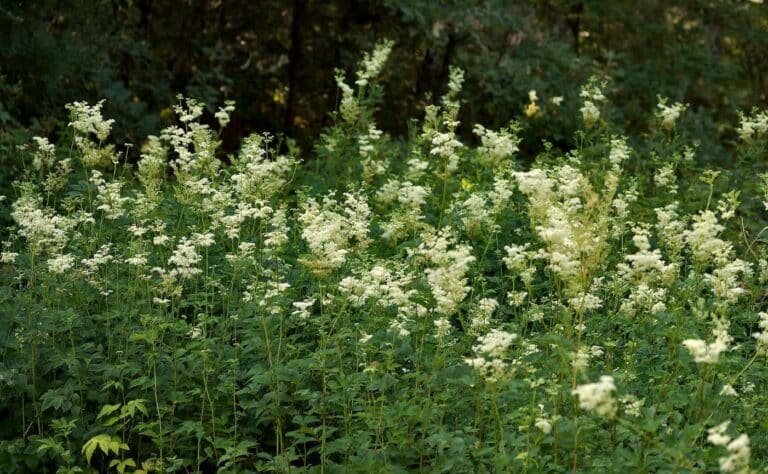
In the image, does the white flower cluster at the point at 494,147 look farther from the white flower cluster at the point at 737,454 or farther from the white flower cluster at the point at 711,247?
the white flower cluster at the point at 737,454

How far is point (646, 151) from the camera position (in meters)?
8.89

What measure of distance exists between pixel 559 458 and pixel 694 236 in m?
1.00

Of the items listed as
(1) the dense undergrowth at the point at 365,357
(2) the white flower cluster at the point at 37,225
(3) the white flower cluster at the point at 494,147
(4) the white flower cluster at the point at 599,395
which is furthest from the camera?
(3) the white flower cluster at the point at 494,147

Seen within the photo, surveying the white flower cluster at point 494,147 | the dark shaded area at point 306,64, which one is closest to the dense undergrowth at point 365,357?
the white flower cluster at point 494,147

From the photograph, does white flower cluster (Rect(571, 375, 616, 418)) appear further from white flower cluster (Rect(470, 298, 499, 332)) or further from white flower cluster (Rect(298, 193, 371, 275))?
white flower cluster (Rect(298, 193, 371, 275))

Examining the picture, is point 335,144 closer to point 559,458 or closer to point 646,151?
point 646,151

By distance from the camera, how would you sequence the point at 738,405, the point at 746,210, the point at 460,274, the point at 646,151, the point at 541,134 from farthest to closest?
the point at 541,134, the point at 646,151, the point at 746,210, the point at 738,405, the point at 460,274

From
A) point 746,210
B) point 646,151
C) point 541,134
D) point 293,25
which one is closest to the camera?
point 746,210

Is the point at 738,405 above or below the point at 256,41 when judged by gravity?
above

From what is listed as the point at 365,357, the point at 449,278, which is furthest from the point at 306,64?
the point at 449,278

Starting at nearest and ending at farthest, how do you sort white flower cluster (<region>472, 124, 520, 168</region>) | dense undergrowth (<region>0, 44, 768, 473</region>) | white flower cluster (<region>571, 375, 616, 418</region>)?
white flower cluster (<region>571, 375, 616, 418</region>), dense undergrowth (<region>0, 44, 768, 473</region>), white flower cluster (<region>472, 124, 520, 168</region>)

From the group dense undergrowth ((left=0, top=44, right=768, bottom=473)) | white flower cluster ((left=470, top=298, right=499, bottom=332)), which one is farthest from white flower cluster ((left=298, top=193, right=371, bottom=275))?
white flower cluster ((left=470, top=298, right=499, bottom=332))

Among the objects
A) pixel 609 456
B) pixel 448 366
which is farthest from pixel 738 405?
pixel 448 366

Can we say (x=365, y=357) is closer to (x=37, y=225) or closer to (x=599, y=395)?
(x=599, y=395)
